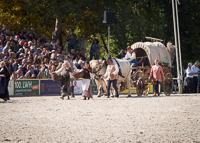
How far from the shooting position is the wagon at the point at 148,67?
2142cm

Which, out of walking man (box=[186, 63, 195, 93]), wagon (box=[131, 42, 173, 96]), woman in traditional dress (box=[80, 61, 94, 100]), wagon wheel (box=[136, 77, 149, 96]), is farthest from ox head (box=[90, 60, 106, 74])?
walking man (box=[186, 63, 195, 93])

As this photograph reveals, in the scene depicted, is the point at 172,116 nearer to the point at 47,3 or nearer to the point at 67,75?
the point at 67,75

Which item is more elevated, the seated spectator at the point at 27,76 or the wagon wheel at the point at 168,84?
the seated spectator at the point at 27,76

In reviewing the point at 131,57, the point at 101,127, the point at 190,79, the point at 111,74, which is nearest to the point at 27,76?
the point at 111,74

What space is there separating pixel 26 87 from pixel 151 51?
25.4 feet

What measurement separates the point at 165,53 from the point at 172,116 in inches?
483

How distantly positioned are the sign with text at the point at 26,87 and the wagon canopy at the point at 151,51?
6.36 metres

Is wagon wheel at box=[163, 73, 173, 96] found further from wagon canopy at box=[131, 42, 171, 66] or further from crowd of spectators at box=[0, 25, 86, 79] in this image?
crowd of spectators at box=[0, 25, 86, 79]

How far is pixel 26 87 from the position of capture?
911 inches

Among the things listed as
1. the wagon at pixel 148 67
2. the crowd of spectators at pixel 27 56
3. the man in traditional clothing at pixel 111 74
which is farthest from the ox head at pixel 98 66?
the crowd of spectators at pixel 27 56

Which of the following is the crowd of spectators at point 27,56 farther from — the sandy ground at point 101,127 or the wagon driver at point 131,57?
the sandy ground at point 101,127

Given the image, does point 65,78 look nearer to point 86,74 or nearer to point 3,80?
point 86,74

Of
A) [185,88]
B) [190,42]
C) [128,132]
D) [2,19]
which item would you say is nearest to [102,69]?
[185,88]

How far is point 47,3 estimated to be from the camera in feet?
92.9
